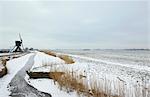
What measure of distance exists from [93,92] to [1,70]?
7.86m

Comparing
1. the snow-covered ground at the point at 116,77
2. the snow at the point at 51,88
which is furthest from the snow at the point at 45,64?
the snow at the point at 51,88

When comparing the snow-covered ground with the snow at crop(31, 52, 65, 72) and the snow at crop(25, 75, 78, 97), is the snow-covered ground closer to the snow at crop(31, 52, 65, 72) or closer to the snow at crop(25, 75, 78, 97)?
the snow at crop(31, 52, 65, 72)

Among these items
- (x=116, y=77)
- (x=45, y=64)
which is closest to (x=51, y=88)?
(x=116, y=77)

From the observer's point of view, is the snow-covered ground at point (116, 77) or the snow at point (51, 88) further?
the snow at point (51, 88)

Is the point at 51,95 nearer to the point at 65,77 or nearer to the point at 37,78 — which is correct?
the point at 65,77

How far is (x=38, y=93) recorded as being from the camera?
9.64 metres

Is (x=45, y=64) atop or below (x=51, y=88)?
atop

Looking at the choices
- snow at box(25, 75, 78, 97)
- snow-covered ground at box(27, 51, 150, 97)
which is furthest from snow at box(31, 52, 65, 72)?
snow at box(25, 75, 78, 97)

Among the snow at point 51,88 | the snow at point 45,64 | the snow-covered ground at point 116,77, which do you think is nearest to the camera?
the snow-covered ground at point 116,77

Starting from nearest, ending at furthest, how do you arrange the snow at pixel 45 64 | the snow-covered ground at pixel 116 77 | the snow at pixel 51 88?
A: the snow-covered ground at pixel 116 77 → the snow at pixel 51 88 → the snow at pixel 45 64

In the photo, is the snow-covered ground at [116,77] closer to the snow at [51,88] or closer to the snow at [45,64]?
the snow at [45,64]

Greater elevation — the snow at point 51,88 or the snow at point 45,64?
the snow at point 45,64

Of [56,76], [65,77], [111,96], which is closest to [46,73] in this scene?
[56,76]

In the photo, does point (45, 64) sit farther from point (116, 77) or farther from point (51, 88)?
point (51, 88)
